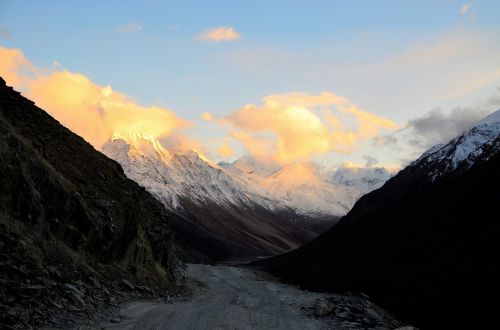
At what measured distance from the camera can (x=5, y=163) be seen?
30938 mm

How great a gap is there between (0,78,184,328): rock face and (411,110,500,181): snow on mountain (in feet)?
331

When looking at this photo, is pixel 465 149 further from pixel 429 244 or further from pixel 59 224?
pixel 59 224

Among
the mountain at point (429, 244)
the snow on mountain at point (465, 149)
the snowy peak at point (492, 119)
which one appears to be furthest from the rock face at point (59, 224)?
the snowy peak at point (492, 119)

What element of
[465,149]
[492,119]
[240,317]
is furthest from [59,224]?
[492,119]

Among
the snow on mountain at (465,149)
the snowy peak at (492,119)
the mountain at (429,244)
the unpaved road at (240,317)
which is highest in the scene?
the snowy peak at (492,119)

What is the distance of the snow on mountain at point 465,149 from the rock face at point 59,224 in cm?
10101

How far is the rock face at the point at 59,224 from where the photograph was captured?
2475cm

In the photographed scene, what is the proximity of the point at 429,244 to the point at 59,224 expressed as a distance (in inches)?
3173

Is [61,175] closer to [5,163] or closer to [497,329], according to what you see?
[5,163]

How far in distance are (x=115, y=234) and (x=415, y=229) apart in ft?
279

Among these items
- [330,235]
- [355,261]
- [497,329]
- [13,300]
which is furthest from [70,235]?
[330,235]

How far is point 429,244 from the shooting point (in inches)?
3861

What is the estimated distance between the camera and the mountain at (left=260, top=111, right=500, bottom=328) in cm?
6325

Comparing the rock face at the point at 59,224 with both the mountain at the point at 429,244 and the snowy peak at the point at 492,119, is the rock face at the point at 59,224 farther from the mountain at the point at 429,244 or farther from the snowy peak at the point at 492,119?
the snowy peak at the point at 492,119
